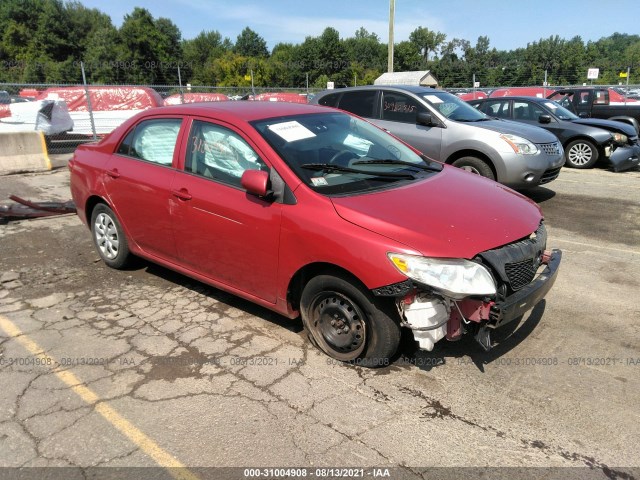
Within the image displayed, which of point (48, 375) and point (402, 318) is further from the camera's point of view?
point (48, 375)

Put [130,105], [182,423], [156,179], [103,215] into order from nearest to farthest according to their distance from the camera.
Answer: [182,423] → [156,179] → [103,215] → [130,105]

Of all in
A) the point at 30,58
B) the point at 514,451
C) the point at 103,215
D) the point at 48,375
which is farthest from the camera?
the point at 30,58

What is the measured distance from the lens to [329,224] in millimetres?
3041

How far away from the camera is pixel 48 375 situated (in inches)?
127

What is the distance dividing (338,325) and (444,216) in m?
0.99

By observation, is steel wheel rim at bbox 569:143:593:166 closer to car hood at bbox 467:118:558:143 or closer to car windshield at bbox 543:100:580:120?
car windshield at bbox 543:100:580:120

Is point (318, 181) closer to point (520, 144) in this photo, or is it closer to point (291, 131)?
point (291, 131)

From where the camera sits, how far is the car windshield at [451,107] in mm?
7758

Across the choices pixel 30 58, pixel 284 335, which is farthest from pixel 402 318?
pixel 30 58

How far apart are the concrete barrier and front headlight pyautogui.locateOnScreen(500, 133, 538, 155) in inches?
→ 373

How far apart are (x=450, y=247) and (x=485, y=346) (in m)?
0.63

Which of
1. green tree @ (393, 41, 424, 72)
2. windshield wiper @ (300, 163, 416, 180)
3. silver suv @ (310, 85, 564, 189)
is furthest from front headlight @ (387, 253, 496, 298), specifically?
green tree @ (393, 41, 424, 72)

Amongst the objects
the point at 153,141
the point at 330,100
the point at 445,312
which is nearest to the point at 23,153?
the point at 330,100

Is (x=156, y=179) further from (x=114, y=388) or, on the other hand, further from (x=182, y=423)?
(x=182, y=423)
